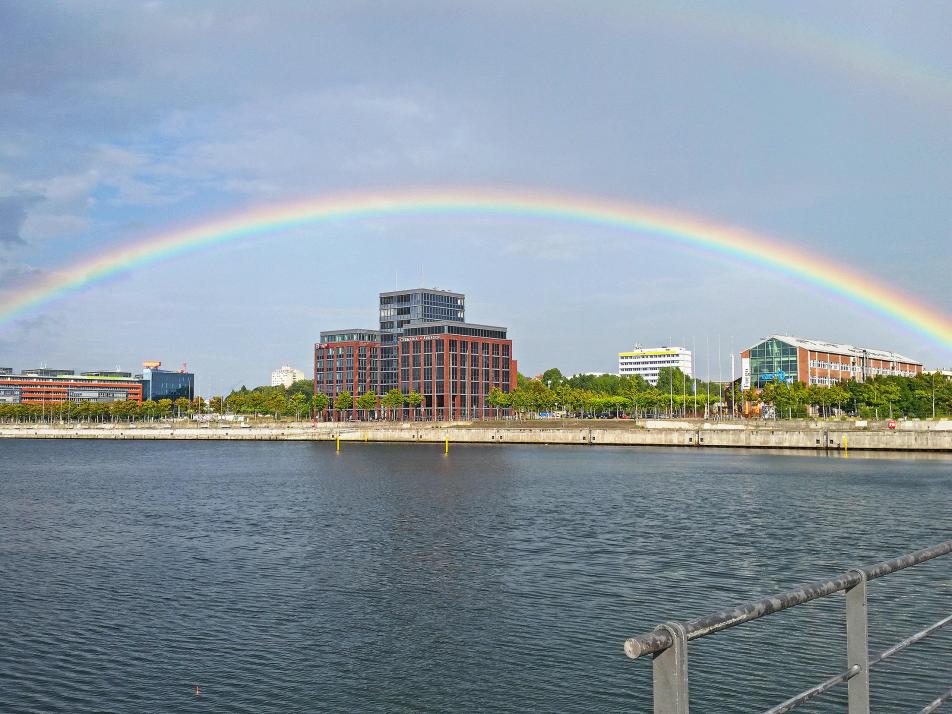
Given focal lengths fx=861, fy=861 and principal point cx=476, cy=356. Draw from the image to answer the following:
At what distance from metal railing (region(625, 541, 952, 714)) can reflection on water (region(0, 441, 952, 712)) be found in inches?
652

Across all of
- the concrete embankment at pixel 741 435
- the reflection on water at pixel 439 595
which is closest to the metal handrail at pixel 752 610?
the reflection on water at pixel 439 595

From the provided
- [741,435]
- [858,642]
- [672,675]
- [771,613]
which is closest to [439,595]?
[858,642]

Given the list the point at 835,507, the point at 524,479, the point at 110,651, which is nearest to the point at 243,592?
the point at 110,651

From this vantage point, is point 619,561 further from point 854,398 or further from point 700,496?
point 854,398

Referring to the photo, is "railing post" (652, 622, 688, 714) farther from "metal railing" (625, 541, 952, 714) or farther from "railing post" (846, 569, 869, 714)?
"railing post" (846, 569, 869, 714)

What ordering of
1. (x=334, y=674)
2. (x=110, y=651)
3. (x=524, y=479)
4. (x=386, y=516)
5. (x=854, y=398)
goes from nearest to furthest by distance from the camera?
(x=334, y=674) → (x=110, y=651) → (x=386, y=516) → (x=524, y=479) → (x=854, y=398)

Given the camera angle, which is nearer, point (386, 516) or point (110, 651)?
point (110, 651)

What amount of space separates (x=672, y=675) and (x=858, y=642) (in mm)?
2374

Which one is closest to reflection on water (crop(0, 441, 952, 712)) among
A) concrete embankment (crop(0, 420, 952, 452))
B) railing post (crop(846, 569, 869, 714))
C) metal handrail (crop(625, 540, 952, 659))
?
railing post (crop(846, 569, 869, 714))

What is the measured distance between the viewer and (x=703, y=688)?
22266mm

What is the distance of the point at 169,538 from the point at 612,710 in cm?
3791

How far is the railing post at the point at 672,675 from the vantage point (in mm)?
4086

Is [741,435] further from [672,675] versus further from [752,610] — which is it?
[672,675]

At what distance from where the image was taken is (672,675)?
4.18 m
